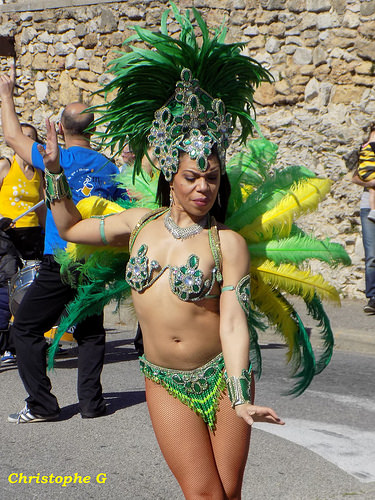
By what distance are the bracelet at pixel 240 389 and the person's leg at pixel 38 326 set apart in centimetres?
260

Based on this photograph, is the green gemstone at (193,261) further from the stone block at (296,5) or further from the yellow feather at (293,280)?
the stone block at (296,5)

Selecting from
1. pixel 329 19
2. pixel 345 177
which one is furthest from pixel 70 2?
pixel 345 177

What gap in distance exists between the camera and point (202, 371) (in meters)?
2.97

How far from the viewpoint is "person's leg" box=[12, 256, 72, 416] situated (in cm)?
521

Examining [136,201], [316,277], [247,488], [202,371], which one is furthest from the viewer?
[247,488]

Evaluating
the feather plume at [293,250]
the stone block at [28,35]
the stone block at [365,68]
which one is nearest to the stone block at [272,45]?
the stone block at [365,68]

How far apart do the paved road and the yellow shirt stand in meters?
1.41

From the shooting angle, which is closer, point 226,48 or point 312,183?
point 226,48

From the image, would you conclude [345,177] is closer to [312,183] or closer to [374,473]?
[374,473]

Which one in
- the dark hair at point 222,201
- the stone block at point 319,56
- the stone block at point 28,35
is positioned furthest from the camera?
the stone block at point 28,35

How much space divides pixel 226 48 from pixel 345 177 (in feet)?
25.3

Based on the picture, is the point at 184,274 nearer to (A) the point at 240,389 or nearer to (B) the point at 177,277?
(B) the point at 177,277

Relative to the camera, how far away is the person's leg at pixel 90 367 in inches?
214

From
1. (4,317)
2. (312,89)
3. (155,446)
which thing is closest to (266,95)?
(312,89)
